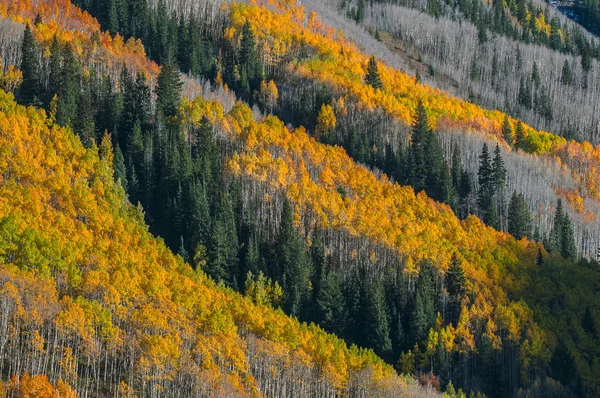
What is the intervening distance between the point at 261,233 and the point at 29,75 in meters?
38.7

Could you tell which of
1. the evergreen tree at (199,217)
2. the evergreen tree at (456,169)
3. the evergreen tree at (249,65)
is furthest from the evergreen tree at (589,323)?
the evergreen tree at (249,65)

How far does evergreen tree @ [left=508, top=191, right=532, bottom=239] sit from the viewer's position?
160 metres

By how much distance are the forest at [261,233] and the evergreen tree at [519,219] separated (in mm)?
349

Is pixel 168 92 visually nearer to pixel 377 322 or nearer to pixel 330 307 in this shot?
pixel 330 307

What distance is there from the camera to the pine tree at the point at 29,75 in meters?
149

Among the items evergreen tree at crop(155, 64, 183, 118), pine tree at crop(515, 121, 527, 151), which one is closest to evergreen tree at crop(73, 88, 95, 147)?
evergreen tree at crop(155, 64, 183, 118)

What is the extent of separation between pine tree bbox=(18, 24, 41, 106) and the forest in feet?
0.96

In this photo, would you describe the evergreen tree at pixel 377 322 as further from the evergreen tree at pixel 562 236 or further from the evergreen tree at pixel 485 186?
the evergreen tree at pixel 485 186

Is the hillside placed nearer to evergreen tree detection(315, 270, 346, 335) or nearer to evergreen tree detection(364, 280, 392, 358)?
evergreen tree detection(315, 270, 346, 335)

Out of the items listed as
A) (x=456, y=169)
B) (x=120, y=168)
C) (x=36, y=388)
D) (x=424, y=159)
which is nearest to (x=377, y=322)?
(x=120, y=168)

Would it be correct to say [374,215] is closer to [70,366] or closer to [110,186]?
[110,186]

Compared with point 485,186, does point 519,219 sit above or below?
below

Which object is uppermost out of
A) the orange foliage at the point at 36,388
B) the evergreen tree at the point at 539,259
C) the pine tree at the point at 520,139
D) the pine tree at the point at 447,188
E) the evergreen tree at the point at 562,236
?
the orange foliage at the point at 36,388

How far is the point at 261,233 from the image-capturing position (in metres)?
141
